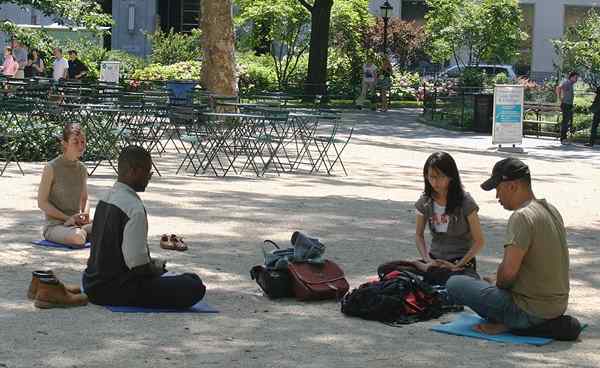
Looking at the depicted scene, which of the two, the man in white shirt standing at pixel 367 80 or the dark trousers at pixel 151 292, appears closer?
the dark trousers at pixel 151 292

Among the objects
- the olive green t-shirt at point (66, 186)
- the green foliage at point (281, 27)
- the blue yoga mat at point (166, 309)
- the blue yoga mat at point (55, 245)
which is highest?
the green foliage at point (281, 27)

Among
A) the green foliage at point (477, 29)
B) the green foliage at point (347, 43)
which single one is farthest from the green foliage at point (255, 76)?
the green foliage at point (477, 29)

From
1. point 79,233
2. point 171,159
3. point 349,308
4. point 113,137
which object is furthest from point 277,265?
point 171,159

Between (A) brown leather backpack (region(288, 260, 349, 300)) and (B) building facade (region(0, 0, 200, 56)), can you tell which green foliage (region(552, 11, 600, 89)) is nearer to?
(B) building facade (region(0, 0, 200, 56))

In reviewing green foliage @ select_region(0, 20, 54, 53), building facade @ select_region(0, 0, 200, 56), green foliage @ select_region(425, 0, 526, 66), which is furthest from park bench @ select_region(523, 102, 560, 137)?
building facade @ select_region(0, 0, 200, 56)

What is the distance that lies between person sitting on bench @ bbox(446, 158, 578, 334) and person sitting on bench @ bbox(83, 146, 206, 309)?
75.2 inches

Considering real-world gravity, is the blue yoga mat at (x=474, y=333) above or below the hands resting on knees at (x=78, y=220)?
below

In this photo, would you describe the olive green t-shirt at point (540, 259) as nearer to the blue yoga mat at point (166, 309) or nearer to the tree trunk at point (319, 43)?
the blue yoga mat at point (166, 309)

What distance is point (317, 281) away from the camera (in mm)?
9133

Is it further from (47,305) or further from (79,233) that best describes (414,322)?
(79,233)

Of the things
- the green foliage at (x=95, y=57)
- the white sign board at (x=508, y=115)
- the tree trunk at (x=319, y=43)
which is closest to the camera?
the white sign board at (x=508, y=115)

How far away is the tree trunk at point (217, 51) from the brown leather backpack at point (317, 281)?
19602 millimetres

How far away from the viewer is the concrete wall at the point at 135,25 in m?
58.8

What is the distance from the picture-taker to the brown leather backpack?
9.05m
